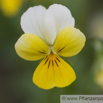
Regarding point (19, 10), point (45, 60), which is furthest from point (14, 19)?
point (45, 60)

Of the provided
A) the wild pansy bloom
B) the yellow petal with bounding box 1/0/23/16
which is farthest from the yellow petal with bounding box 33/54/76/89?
the yellow petal with bounding box 1/0/23/16

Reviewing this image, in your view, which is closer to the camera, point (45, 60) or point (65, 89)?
point (45, 60)

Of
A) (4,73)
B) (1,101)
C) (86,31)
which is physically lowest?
(1,101)

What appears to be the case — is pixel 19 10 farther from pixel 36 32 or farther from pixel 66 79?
pixel 66 79

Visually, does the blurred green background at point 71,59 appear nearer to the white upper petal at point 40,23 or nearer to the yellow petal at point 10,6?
the yellow petal at point 10,6

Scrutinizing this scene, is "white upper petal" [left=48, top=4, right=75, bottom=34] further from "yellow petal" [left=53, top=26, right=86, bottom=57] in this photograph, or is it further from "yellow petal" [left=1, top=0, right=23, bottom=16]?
"yellow petal" [left=1, top=0, right=23, bottom=16]
